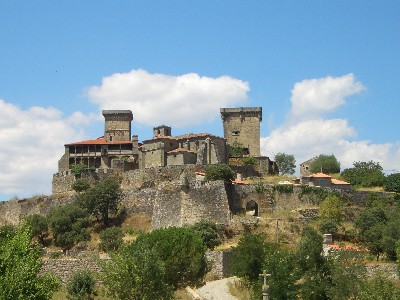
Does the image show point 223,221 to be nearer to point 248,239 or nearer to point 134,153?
point 248,239

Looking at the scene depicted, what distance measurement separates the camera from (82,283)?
39312 millimetres

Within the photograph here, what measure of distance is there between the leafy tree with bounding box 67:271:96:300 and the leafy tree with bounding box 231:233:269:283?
10.2 metres

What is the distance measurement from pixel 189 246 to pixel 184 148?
120ft

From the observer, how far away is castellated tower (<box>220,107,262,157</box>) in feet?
297

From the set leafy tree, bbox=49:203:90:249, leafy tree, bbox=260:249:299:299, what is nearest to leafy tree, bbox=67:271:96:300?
leafy tree, bbox=260:249:299:299

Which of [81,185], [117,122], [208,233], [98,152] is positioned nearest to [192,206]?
[208,233]

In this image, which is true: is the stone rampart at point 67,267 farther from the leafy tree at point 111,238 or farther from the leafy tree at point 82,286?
the leafy tree at point 111,238

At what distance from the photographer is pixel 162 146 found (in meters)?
79.8

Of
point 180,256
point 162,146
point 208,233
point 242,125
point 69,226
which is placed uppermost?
point 242,125

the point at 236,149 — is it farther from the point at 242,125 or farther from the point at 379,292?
the point at 379,292

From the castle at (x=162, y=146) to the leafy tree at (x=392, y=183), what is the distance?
1493 cm

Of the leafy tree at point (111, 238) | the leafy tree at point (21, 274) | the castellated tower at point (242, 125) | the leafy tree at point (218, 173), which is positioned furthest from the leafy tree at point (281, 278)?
the castellated tower at point (242, 125)

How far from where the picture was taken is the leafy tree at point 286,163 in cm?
10449

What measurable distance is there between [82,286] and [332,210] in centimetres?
2926
